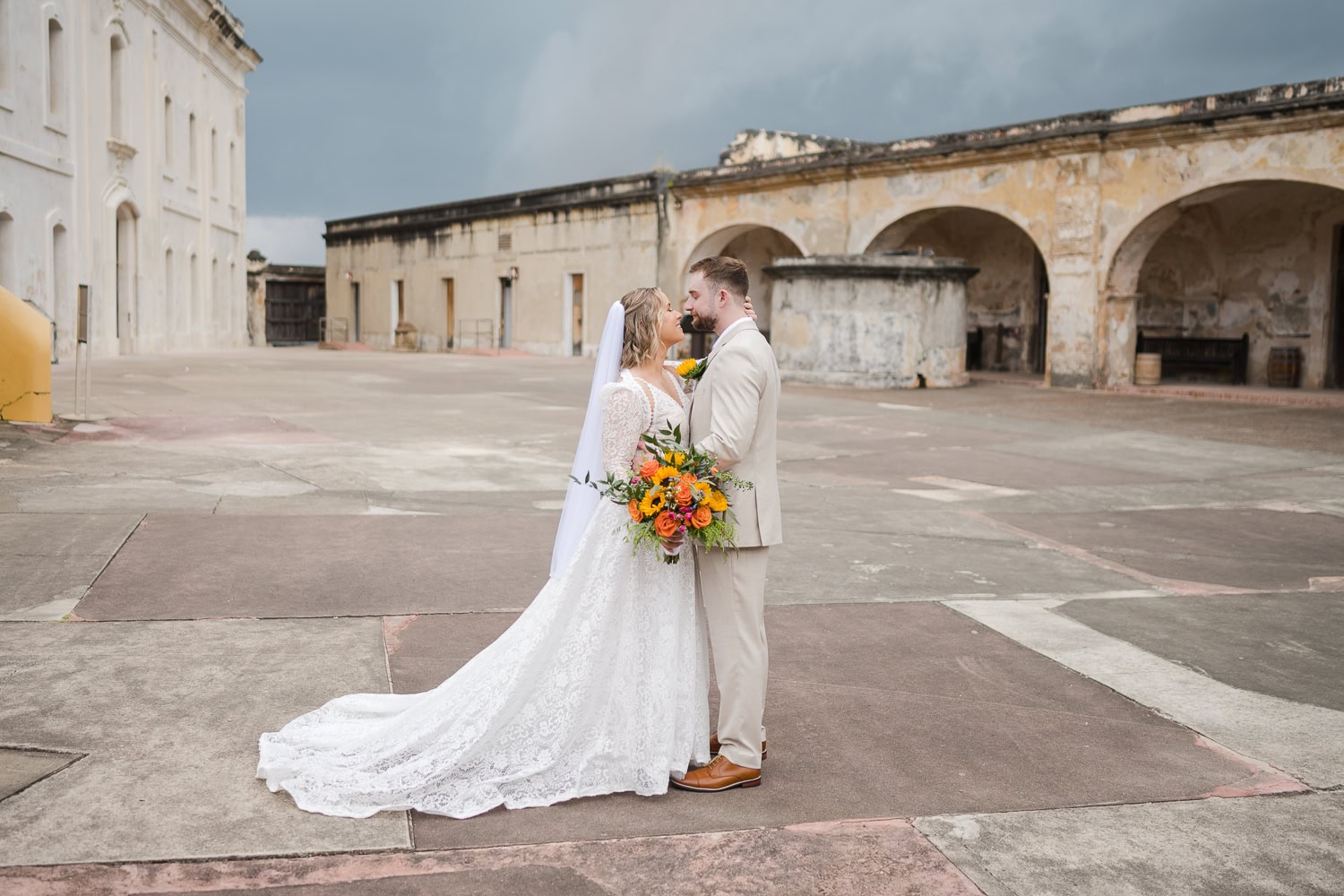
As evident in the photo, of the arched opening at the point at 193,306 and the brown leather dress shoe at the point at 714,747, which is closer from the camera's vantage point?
the brown leather dress shoe at the point at 714,747

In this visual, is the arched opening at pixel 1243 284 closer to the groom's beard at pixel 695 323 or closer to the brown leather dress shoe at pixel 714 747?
the groom's beard at pixel 695 323

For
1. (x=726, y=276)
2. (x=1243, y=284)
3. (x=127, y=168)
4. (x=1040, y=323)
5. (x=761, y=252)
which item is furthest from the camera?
(x=761, y=252)

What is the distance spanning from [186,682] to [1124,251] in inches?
796

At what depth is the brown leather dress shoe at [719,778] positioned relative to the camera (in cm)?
363

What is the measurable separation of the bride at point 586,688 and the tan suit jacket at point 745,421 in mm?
183

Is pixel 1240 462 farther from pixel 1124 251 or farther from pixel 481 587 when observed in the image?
pixel 1124 251

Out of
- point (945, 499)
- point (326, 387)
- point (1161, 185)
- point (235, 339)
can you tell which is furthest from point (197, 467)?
point (235, 339)

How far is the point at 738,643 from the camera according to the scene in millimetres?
3711

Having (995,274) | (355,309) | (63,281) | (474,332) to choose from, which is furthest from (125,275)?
(995,274)

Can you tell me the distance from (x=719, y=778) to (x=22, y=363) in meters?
9.82

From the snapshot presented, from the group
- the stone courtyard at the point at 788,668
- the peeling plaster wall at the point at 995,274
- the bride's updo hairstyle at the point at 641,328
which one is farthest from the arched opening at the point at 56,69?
the bride's updo hairstyle at the point at 641,328

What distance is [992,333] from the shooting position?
90.6 feet

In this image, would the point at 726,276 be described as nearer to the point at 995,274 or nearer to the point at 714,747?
the point at 714,747

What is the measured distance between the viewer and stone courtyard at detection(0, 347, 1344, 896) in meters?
3.12
